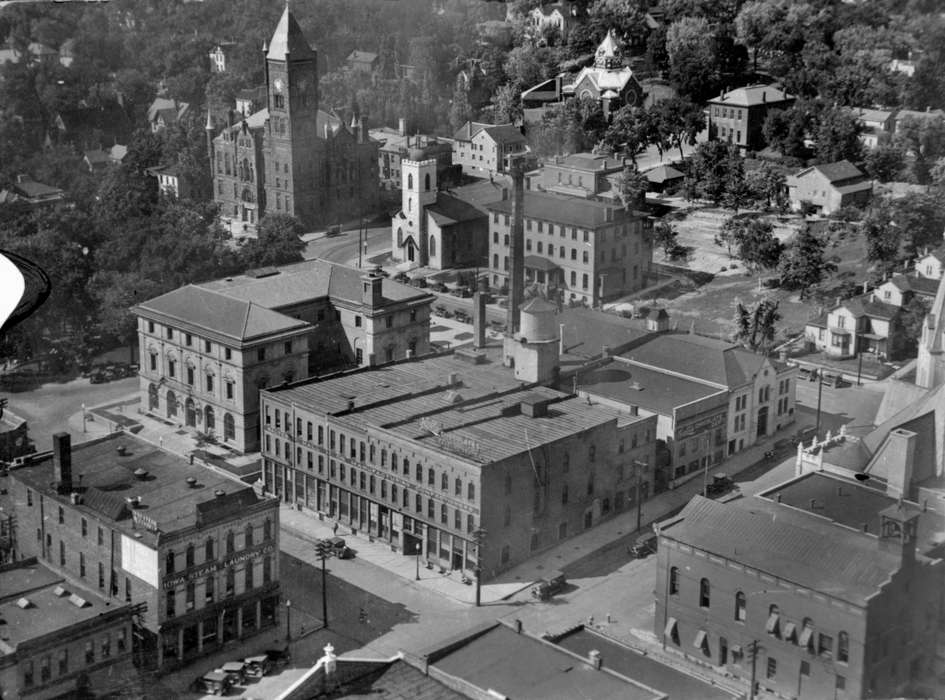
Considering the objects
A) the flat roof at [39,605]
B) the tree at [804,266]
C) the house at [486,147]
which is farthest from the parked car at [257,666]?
the house at [486,147]

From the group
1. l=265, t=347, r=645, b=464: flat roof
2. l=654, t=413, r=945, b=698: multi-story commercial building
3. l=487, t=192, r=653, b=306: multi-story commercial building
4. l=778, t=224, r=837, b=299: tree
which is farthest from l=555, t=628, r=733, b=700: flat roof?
l=778, t=224, r=837, b=299: tree

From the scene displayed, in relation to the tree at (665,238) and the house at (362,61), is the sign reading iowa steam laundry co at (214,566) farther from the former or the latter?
the house at (362,61)

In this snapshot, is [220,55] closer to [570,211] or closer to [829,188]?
[570,211]

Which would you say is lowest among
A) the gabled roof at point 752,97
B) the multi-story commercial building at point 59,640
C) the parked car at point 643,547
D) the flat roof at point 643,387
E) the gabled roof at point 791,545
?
the parked car at point 643,547

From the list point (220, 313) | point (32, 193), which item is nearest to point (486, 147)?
point (32, 193)

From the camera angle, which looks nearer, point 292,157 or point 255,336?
point 255,336

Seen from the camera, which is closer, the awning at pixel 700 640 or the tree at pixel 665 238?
the awning at pixel 700 640
